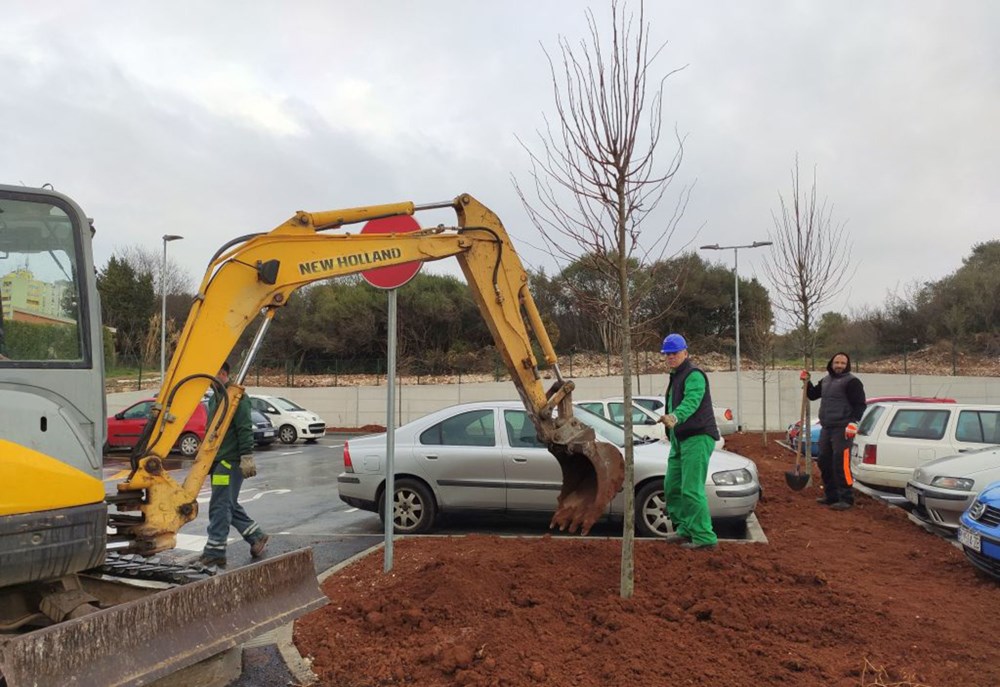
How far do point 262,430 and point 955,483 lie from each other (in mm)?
17812

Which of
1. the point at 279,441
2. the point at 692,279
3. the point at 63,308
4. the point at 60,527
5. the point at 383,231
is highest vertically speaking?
the point at 692,279

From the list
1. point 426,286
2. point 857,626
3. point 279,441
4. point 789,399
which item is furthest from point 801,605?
point 426,286

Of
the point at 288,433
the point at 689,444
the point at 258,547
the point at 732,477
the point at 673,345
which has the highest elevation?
the point at 673,345

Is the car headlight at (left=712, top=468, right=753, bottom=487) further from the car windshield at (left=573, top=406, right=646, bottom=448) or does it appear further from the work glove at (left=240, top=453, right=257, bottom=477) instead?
the work glove at (left=240, top=453, right=257, bottom=477)

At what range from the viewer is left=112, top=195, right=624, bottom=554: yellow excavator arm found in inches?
168

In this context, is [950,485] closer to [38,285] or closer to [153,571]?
[153,571]

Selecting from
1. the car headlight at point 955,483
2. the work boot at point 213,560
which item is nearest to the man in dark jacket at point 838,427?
the car headlight at point 955,483

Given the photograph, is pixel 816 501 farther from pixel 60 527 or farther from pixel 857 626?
pixel 60 527

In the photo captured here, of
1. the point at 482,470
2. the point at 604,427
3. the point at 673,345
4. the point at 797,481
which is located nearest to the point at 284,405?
the point at 482,470

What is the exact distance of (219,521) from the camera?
7078mm

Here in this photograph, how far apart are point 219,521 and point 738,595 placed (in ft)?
16.2

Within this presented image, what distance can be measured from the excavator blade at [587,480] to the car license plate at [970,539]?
114 inches

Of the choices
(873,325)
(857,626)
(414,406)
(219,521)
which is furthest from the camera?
(873,325)

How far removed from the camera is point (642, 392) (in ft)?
90.6
